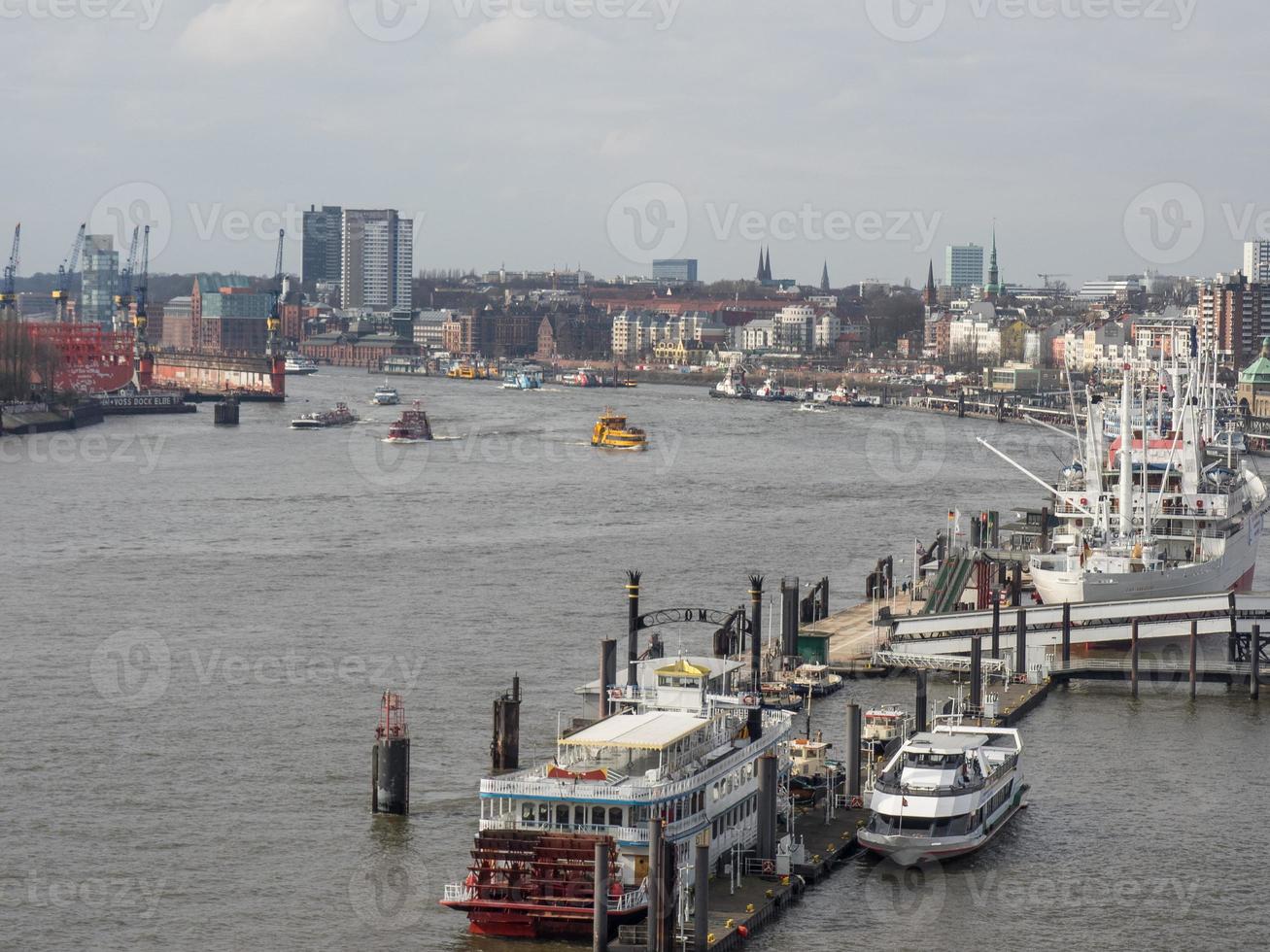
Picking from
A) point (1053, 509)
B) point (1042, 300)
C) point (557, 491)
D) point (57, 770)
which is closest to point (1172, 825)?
point (57, 770)

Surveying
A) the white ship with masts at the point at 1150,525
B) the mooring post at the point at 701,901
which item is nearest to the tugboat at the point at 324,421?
the white ship with masts at the point at 1150,525

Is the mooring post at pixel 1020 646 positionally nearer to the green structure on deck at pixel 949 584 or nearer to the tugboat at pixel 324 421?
the green structure on deck at pixel 949 584

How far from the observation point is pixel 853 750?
54.5ft

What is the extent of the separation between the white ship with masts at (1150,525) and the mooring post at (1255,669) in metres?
2.81

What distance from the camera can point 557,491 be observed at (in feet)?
145

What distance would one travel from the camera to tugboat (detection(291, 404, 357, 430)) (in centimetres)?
6588

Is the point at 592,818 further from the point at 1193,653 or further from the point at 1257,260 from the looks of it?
the point at 1257,260

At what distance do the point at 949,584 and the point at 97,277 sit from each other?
467ft

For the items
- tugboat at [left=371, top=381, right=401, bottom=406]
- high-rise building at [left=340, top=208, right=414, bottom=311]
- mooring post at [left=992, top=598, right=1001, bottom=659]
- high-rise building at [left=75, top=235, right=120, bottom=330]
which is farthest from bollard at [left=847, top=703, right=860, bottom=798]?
high-rise building at [left=340, top=208, right=414, bottom=311]

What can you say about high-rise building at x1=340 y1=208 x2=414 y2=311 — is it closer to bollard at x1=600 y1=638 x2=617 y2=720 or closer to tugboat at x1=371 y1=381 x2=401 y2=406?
tugboat at x1=371 y1=381 x2=401 y2=406

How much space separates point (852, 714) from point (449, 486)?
96.9 ft

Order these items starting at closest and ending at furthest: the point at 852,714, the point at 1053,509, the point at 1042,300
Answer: the point at 852,714 < the point at 1053,509 < the point at 1042,300

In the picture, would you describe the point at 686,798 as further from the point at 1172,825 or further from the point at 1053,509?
the point at 1053,509

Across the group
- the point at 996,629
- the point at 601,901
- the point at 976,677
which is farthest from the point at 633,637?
the point at 601,901
